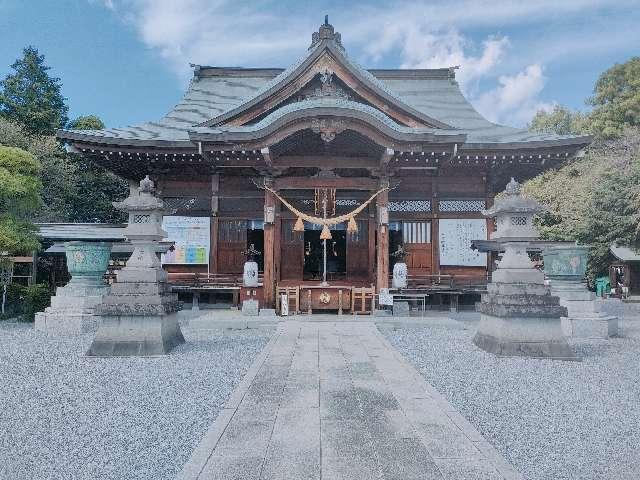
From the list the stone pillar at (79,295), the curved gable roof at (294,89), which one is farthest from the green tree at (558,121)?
the stone pillar at (79,295)

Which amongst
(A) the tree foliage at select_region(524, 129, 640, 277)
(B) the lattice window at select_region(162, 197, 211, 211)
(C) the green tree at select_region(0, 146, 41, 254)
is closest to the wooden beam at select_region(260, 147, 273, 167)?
(B) the lattice window at select_region(162, 197, 211, 211)

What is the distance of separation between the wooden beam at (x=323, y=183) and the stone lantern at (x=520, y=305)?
178 inches

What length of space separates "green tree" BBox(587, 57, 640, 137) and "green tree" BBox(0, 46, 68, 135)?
39154 mm

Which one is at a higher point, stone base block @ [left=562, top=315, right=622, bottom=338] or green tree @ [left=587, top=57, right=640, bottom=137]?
green tree @ [left=587, top=57, right=640, bottom=137]

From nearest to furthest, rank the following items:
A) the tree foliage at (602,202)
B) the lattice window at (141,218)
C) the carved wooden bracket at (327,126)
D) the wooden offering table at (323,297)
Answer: the lattice window at (141,218)
the carved wooden bracket at (327,126)
the wooden offering table at (323,297)
the tree foliage at (602,202)

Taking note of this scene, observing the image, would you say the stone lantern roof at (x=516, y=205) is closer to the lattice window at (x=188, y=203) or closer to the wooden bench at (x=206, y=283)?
the wooden bench at (x=206, y=283)

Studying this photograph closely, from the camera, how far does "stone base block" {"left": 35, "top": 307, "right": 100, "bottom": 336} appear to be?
9.20 m

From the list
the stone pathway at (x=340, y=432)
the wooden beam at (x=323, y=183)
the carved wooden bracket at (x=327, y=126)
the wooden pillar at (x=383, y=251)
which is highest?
the carved wooden bracket at (x=327, y=126)

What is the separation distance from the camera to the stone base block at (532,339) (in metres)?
6.62

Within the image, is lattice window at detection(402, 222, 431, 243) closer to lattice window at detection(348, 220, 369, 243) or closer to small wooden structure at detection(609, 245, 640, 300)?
lattice window at detection(348, 220, 369, 243)

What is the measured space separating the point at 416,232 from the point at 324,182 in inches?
144

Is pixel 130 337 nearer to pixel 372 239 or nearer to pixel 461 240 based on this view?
pixel 372 239

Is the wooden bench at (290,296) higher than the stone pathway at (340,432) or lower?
higher

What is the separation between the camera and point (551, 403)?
4.50m
